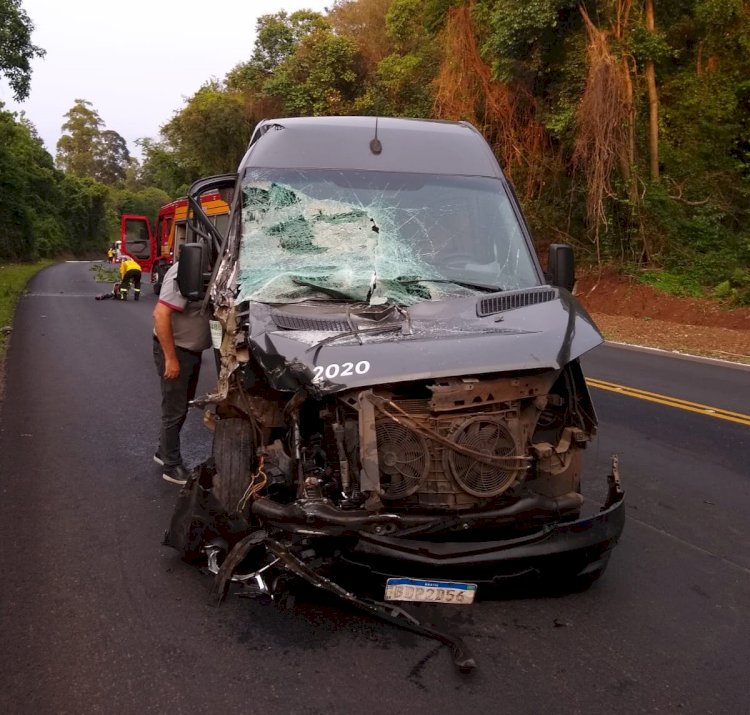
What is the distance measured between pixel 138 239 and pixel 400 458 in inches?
990

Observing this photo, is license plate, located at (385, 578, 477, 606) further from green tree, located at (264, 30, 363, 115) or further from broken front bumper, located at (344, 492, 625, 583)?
green tree, located at (264, 30, 363, 115)

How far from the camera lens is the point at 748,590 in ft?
14.0

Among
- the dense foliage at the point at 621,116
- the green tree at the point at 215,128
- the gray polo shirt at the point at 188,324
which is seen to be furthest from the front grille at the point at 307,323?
the green tree at the point at 215,128

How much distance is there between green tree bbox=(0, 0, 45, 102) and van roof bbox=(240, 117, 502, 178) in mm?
21019

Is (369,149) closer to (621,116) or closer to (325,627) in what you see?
(325,627)

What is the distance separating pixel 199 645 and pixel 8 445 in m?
4.01

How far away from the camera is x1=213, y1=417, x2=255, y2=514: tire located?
4.15 metres

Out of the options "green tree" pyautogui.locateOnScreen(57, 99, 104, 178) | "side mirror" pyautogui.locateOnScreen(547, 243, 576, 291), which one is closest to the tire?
"side mirror" pyautogui.locateOnScreen(547, 243, 576, 291)

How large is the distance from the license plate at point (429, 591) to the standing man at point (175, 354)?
264 centimetres

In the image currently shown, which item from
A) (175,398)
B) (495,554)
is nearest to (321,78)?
(175,398)

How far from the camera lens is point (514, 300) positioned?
4.23 meters

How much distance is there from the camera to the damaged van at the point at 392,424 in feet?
11.3

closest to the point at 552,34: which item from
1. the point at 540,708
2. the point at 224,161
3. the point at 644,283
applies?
the point at 644,283

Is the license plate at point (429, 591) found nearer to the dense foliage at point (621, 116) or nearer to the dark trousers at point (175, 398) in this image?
the dark trousers at point (175, 398)
